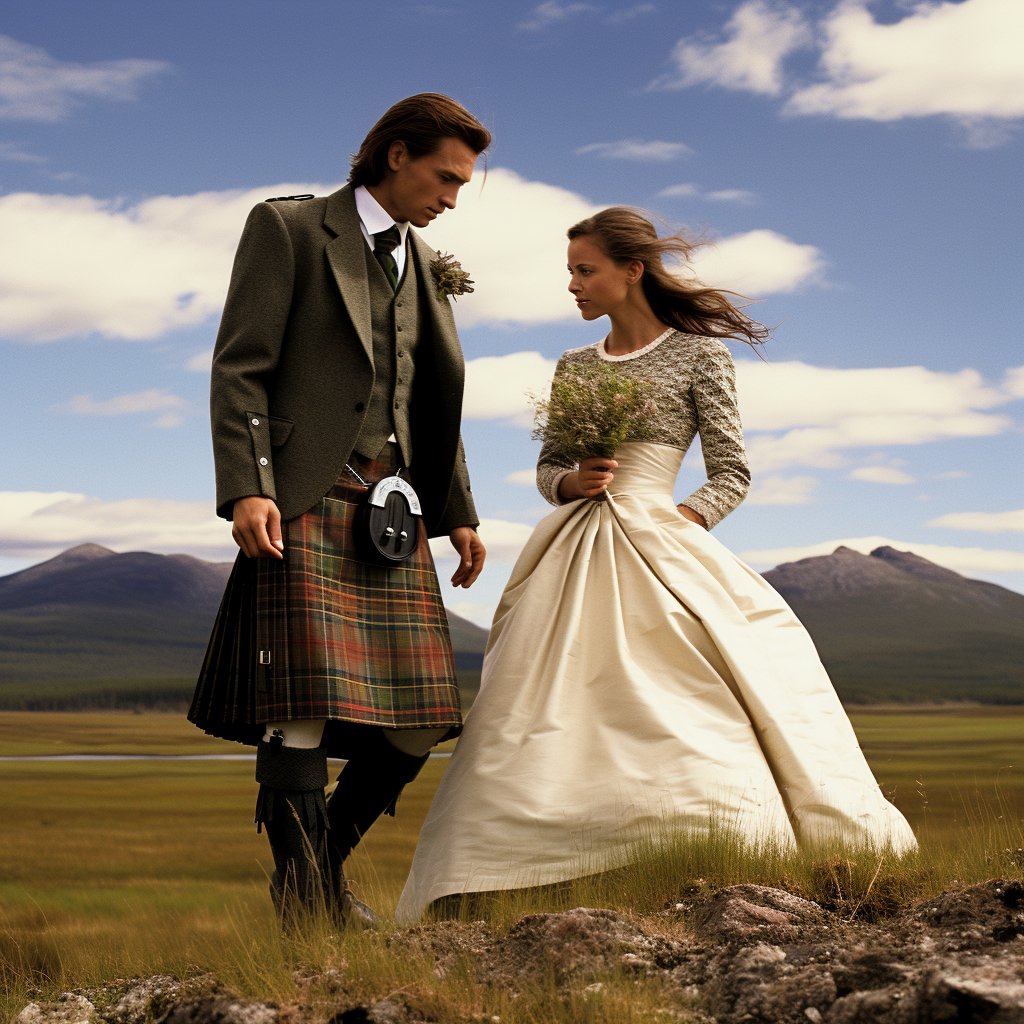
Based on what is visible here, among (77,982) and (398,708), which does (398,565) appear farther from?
(77,982)

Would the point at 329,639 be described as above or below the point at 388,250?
below

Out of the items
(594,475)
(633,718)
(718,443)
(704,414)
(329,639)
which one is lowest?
(633,718)

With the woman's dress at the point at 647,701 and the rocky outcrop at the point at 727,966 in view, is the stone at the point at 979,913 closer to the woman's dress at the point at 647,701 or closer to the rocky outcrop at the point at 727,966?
the rocky outcrop at the point at 727,966

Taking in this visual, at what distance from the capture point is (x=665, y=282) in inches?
170

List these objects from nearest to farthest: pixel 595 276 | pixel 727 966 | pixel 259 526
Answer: pixel 727 966, pixel 259 526, pixel 595 276

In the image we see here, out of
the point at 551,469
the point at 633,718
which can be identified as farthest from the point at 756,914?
the point at 551,469

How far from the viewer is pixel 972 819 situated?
391cm

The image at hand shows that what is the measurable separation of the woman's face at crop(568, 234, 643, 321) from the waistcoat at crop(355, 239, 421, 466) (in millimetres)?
824

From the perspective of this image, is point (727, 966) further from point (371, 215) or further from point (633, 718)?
point (371, 215)

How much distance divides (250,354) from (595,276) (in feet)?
5.06

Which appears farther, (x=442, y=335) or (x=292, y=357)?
(x=442, y=335)

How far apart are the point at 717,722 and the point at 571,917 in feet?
3.51

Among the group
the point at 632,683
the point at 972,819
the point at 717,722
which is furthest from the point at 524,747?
the point at 972,819

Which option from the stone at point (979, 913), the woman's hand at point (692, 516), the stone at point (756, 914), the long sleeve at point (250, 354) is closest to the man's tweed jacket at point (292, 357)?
the long sleeve at point (250, 354)
